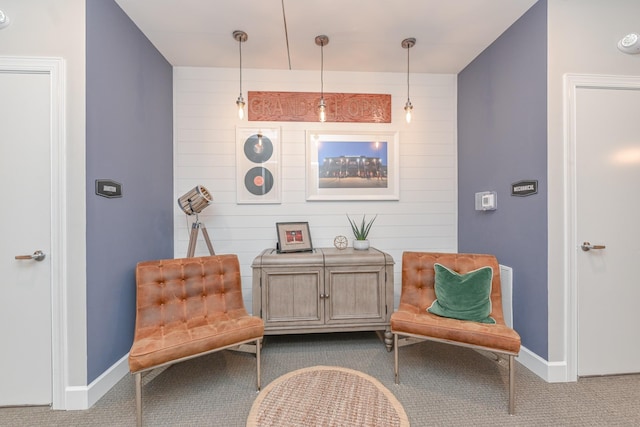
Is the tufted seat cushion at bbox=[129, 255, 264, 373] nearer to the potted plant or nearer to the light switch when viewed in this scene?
the potted plant

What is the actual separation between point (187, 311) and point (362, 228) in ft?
6.01

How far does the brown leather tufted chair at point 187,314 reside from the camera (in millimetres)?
1690

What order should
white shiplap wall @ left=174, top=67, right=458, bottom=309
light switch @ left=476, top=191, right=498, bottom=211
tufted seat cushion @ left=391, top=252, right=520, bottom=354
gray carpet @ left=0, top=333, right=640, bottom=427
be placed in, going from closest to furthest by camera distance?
gray carpet @ left=0, top=333, right=640, bottom=427 → tufted seat cushion @ left=391, top=252, right=520, bottom=354 → light switch @ left=476, top=191, right=498, bottom=211 → white shiplap wall @ left=174, top=67, right=458, bottom=309

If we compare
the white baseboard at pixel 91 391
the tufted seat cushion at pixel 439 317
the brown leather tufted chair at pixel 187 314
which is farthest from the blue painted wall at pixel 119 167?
the tufted seat cushion at pixel 439 317

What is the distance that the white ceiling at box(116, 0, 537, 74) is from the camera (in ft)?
6.88

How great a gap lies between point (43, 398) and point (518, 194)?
3837 mm

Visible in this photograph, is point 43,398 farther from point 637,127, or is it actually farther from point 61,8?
point 637,127

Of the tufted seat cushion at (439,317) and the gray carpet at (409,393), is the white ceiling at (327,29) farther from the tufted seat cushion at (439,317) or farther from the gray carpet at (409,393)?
the gray carpet at (409,393)

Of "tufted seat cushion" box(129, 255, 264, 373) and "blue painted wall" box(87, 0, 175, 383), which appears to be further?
"blue painted wall" box(87, 0, 175, 383)

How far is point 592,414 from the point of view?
1688mm

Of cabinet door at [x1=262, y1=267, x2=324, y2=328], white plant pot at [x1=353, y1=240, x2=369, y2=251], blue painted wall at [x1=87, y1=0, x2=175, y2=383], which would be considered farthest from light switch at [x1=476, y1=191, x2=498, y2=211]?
blue painted wall at [x1=87, y1=0, x2=175, y2=383]

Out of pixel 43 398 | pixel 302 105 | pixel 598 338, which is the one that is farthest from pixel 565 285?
pixel 43 398

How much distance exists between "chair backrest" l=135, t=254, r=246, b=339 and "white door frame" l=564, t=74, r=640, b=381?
2.60 meters

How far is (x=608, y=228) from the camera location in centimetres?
203
